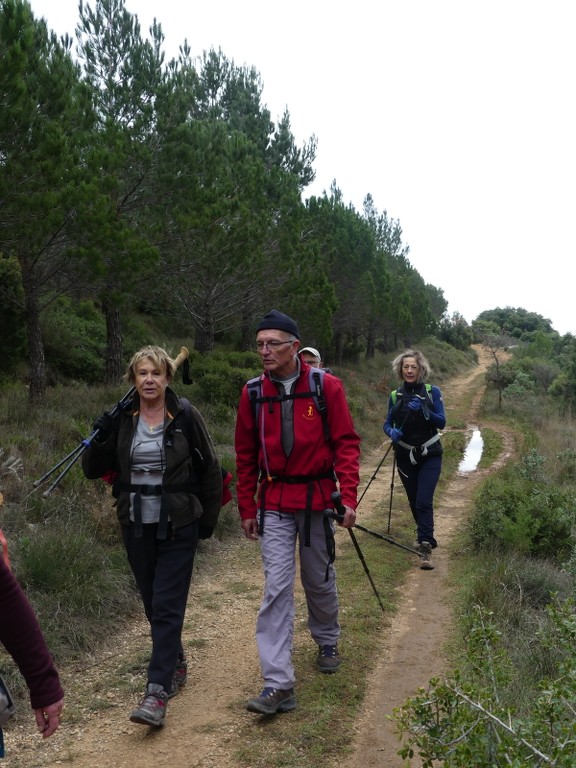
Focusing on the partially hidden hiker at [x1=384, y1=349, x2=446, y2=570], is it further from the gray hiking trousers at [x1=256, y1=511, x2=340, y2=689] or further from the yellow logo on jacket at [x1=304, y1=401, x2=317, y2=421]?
the yellow logo on jacket at [x1=304, y1=401, x2=317, y2=421]

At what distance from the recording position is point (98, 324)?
20.1 metres

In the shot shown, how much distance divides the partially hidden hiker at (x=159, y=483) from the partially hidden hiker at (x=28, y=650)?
1722 millimetres

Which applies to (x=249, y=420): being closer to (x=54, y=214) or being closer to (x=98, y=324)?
(x=54, y=214)

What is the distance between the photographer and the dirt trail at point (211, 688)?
3.48 m

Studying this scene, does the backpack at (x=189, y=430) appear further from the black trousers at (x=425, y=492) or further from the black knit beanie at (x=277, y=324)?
the black trousers at (x=425, y=492)

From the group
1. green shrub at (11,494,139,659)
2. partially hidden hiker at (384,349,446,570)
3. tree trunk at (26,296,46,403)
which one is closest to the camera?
green shrub at (11,494,139,659)

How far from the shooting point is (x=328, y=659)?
14.3ft

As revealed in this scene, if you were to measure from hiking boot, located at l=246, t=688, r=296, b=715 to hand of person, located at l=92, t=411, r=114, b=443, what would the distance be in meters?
1.59

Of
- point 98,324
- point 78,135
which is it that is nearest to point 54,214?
point 78,135

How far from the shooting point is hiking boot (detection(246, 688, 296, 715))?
3709mm

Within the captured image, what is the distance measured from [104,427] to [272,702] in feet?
5.56

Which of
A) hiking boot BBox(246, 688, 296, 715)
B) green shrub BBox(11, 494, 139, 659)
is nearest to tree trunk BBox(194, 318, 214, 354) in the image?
green shrub BBox(11, 494, 139, 659)

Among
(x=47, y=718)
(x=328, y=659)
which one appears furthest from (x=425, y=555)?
(x=47, y=718)

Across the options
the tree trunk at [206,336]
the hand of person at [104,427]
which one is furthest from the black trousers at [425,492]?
the tree trunk at [206,336]
